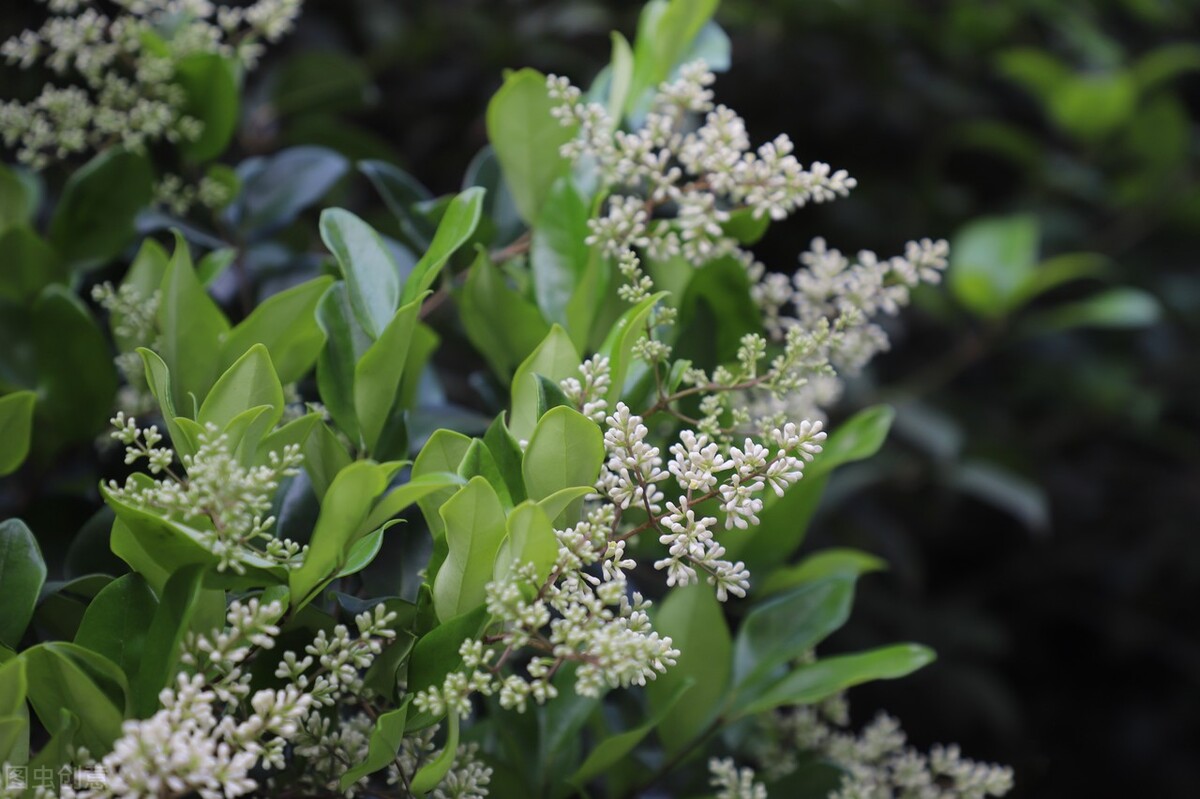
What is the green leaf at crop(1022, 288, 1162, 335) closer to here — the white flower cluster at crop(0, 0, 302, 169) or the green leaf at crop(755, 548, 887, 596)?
the green leaf at crop(755, 548, 887, 596)

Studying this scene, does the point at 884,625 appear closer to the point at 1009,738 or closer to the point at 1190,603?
the point at 1009,738

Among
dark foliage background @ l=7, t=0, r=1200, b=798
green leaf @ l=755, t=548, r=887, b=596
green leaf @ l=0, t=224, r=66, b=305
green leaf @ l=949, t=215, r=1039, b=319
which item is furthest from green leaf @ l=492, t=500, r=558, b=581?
green leaf @ l=949, t=215, r=1039, b=319

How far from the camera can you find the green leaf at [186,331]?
23.8 inches

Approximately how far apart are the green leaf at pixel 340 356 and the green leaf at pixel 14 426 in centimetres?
16

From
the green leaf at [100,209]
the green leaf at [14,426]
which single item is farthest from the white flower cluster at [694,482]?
the green leaf at [100,209]

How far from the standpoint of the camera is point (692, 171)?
622mm

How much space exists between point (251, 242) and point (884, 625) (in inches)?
45.0

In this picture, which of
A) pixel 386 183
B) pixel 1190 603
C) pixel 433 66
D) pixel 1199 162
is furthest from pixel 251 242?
pixel 1190 603

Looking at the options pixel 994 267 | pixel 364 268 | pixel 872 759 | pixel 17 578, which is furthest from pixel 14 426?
pixel 994 267

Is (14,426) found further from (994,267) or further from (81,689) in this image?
(994,267)

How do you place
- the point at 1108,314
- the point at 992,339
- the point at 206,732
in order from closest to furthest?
the point at 206,732 → the point at 1108,314 → the point at 992,339

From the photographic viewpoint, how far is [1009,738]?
5.71 ft

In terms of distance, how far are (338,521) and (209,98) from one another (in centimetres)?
47

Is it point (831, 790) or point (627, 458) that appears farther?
point (831, 790)
